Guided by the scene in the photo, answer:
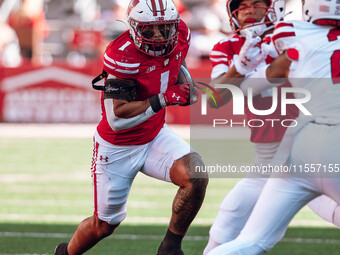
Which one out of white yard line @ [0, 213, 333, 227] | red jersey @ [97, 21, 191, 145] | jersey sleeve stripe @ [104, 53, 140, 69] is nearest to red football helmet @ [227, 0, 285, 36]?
red jersey @ [97, 21, 191, 145]

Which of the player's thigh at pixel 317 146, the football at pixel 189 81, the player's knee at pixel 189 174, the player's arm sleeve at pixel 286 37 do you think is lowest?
the player's knee at pixel 189 174

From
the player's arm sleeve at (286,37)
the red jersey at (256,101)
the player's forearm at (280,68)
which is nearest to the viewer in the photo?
the player's arm sleeve at (286,37)

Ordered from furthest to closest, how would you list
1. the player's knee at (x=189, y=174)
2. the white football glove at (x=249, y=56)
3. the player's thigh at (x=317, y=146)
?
the player's knee at (x=189, y=174) → the white football glove at (x=249, y=56) → the player's thigh at (x=317, y=146)

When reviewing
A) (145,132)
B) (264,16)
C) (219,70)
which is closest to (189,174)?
(145,132)

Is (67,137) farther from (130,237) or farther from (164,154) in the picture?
(164,154)

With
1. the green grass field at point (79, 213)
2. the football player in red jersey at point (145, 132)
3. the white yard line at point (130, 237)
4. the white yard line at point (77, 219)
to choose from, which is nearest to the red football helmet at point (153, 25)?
the football player in red jersey at point (145, 132)

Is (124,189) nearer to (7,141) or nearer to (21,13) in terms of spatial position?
(7,141)

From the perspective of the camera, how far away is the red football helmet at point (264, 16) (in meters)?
4.81

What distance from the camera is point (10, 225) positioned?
6855 mm

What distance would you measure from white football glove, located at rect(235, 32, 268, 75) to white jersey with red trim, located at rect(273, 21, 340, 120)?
2.19 feet

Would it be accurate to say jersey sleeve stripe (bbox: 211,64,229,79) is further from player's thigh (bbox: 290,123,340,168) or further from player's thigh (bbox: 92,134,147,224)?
player's thigh (bbox: 290,123,340,168)

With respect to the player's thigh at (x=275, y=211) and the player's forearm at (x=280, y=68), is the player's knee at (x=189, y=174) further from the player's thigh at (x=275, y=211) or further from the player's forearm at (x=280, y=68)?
the player's thigh at (x=275, y=211)

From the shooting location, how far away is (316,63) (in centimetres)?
370

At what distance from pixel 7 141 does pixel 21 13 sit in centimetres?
919
